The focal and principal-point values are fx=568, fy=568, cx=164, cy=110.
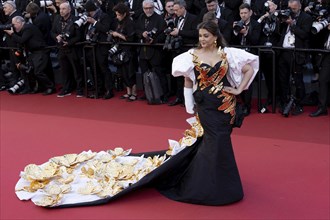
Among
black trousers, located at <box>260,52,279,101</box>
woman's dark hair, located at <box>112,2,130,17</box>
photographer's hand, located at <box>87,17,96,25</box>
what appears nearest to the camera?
black trousers, located at <box>260,52,279,101</box>

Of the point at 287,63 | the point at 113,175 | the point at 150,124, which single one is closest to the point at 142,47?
the point at 150,124

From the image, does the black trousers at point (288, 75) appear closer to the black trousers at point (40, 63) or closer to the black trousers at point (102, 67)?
the black trousers at point (102, 67)

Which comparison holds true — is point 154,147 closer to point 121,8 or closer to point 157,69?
point 157,69

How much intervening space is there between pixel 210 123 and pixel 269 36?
12.1 ft

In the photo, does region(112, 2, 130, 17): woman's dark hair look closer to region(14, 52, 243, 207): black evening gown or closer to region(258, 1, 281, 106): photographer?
region(258, 1, 281, 106): photographer

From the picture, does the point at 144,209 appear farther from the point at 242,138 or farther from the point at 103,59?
the point at 103,59

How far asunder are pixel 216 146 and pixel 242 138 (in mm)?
2222

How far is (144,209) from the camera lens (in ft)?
16.4

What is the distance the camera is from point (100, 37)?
9.48 m

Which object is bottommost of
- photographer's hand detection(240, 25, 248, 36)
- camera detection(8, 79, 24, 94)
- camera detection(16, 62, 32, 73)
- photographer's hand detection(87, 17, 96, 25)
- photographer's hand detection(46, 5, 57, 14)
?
camera detection(8, 79, 24, 94)

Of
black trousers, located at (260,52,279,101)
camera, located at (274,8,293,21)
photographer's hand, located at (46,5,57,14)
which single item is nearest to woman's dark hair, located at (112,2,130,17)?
photographer's hand, located at (46,5,57,14)

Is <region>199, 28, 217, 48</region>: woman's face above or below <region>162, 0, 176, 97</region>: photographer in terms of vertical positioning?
above

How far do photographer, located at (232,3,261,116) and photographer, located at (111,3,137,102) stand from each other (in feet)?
5.93

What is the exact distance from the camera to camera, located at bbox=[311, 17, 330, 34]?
302 inches
